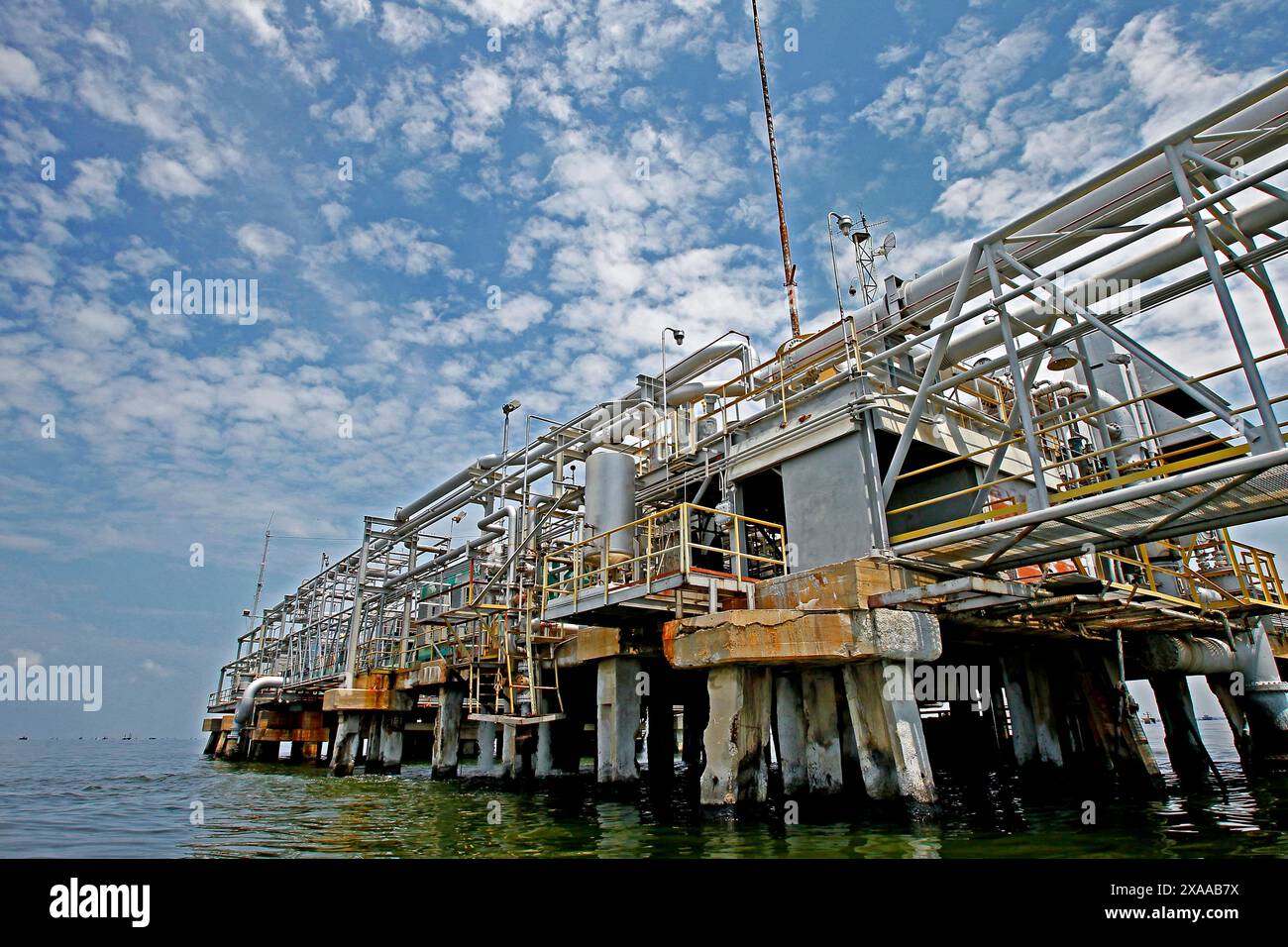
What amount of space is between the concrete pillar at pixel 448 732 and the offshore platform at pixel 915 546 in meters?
0.10

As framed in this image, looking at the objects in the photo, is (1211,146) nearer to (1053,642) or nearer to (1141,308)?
Answer: (1141,308)

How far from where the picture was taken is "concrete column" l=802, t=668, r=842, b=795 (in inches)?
516

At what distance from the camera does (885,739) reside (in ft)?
37.9

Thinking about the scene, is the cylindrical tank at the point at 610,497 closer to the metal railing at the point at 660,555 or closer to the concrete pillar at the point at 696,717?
the metal railing at the point at 660,555

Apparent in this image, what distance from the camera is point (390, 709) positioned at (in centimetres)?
2661

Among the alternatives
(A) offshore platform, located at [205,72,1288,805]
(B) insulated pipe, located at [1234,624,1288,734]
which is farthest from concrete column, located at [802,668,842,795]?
(B) insulated pipe, located at [1234,624,1288,734]

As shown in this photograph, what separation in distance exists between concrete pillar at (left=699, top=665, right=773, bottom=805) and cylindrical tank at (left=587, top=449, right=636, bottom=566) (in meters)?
4.78

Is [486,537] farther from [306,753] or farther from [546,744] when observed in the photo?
[306,753]

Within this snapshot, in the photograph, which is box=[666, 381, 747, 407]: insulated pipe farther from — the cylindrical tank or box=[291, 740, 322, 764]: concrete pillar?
box=[291, 740, 322, 764]: concrete pillar

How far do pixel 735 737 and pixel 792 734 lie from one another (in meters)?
2.09

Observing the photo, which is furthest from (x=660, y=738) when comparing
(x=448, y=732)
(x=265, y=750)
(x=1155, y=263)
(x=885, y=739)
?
(x=265, y=750)
